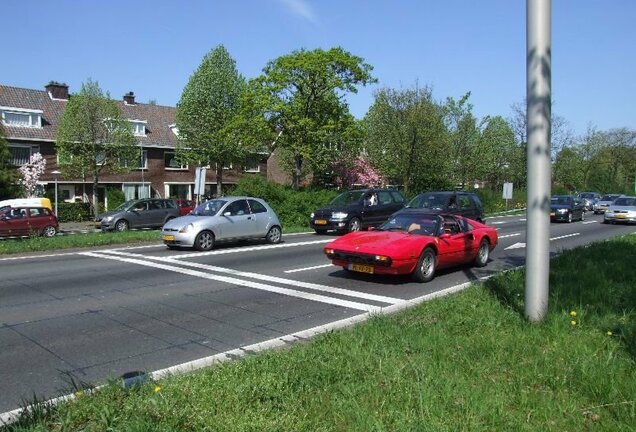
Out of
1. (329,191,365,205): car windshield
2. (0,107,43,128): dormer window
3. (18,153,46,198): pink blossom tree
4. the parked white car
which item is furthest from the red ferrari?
(0,107,43,128): dormer window

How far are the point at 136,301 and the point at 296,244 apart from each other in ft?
31.2

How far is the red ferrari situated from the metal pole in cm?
378

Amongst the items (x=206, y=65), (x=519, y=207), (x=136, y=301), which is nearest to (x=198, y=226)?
(x=136, y=301)

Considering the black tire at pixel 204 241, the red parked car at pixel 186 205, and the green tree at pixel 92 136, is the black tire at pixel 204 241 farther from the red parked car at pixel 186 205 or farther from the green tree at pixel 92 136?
the green tree at pixel 92 136

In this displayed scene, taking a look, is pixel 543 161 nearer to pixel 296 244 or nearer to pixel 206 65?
pixel 296 244

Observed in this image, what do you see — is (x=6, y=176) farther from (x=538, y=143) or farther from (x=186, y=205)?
(x=538, y=143)

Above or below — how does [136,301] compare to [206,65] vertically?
below

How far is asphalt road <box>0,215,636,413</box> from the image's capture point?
19.1ft

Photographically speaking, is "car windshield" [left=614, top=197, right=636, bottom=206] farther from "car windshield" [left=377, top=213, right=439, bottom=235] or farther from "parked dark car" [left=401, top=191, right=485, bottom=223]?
"car windshield" [left=377, top=213, right=439, bottom=235]

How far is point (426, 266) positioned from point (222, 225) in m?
7.77

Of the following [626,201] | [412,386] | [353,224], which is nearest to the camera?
[412,386]

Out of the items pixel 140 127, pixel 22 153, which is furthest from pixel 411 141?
pixel 22 153

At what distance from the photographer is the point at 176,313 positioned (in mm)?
8094

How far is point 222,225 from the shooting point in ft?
54.9
